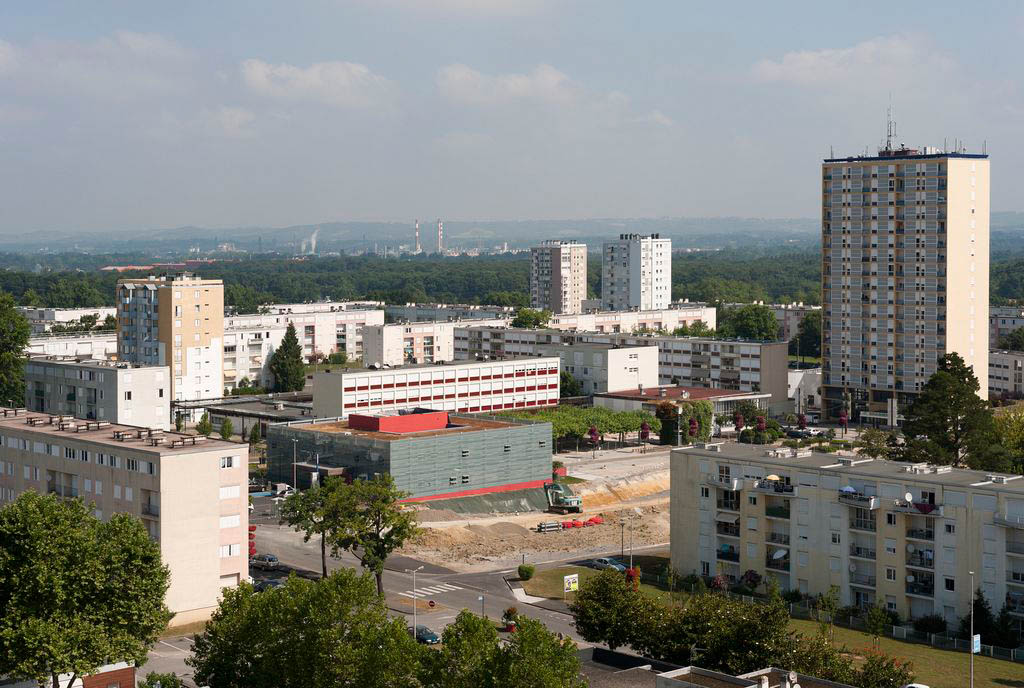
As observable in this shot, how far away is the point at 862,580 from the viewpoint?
43125 mm

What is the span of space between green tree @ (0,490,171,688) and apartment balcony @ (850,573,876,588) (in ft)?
71.5

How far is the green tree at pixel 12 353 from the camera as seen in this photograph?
245 feet

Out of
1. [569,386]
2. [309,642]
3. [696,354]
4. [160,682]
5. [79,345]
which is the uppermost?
[79,345]

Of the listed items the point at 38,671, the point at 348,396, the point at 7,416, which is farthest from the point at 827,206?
the point at 38,671

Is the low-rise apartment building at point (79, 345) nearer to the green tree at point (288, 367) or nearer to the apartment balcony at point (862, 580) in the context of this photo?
the green tree at point (288, 367)

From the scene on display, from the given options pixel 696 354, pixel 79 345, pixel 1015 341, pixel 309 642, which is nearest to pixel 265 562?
pixel 309 642

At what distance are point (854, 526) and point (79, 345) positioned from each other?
227 ft

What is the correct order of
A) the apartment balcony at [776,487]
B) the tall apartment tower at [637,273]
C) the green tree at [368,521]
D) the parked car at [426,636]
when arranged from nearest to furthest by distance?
1. the parked car at [426,636]
2. the green tree at [368,521]
3. the apartment balcony at [776,487]
4. the tall apartment tower at [637,273]

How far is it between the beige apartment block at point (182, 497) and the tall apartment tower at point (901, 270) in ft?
172

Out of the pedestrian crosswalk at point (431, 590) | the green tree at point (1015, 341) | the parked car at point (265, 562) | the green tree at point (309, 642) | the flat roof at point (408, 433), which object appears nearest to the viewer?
the green tree at point (309, 642)

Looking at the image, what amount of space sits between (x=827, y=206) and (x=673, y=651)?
57269 mm

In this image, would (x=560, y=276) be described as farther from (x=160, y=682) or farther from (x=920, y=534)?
(x=160, y=682)

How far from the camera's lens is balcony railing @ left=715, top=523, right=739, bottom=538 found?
46438mm

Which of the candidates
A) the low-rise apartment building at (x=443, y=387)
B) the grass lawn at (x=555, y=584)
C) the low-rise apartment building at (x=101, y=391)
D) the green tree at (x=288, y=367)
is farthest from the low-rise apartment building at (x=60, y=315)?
the grass lawn at (x=555, y=584)
